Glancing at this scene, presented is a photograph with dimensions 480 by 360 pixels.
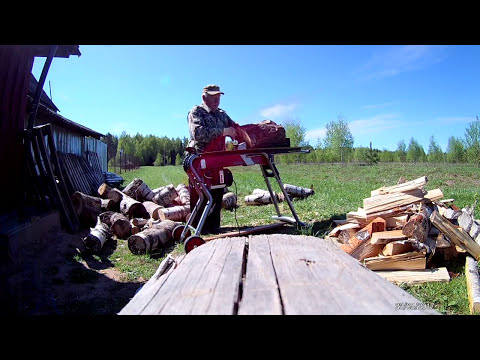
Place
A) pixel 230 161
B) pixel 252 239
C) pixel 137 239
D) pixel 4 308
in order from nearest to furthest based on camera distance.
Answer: pixel 252 239
pixel 4 308
pixel 230 161
pixel 137 239

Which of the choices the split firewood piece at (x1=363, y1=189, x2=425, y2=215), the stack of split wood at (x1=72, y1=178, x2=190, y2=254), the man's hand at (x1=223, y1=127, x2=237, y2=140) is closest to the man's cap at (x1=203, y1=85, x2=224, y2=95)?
the man's hand at (x1=223, y1=127, x2=237, y2=140)

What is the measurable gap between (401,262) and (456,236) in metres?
0.68

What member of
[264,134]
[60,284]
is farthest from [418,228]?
[60,284]

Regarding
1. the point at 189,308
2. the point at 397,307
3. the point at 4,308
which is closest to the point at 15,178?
the point at 4,308

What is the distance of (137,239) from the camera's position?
507 cm

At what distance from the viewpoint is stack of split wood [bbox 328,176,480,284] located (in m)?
3.48

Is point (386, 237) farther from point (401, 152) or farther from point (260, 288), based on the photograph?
point (401, 152)

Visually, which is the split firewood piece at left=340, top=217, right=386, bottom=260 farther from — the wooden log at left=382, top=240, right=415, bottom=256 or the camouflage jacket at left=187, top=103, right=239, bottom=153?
the camouflage jacket at left=187, top=103, right=239, bottom=153

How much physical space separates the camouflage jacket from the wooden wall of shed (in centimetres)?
271

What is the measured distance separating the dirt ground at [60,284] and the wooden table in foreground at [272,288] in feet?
7.68

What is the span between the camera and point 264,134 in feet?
16.3

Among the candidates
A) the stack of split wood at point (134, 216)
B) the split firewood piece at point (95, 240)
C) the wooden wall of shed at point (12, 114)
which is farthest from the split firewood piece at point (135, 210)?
the wooden wall of shed at point (12, 114)
